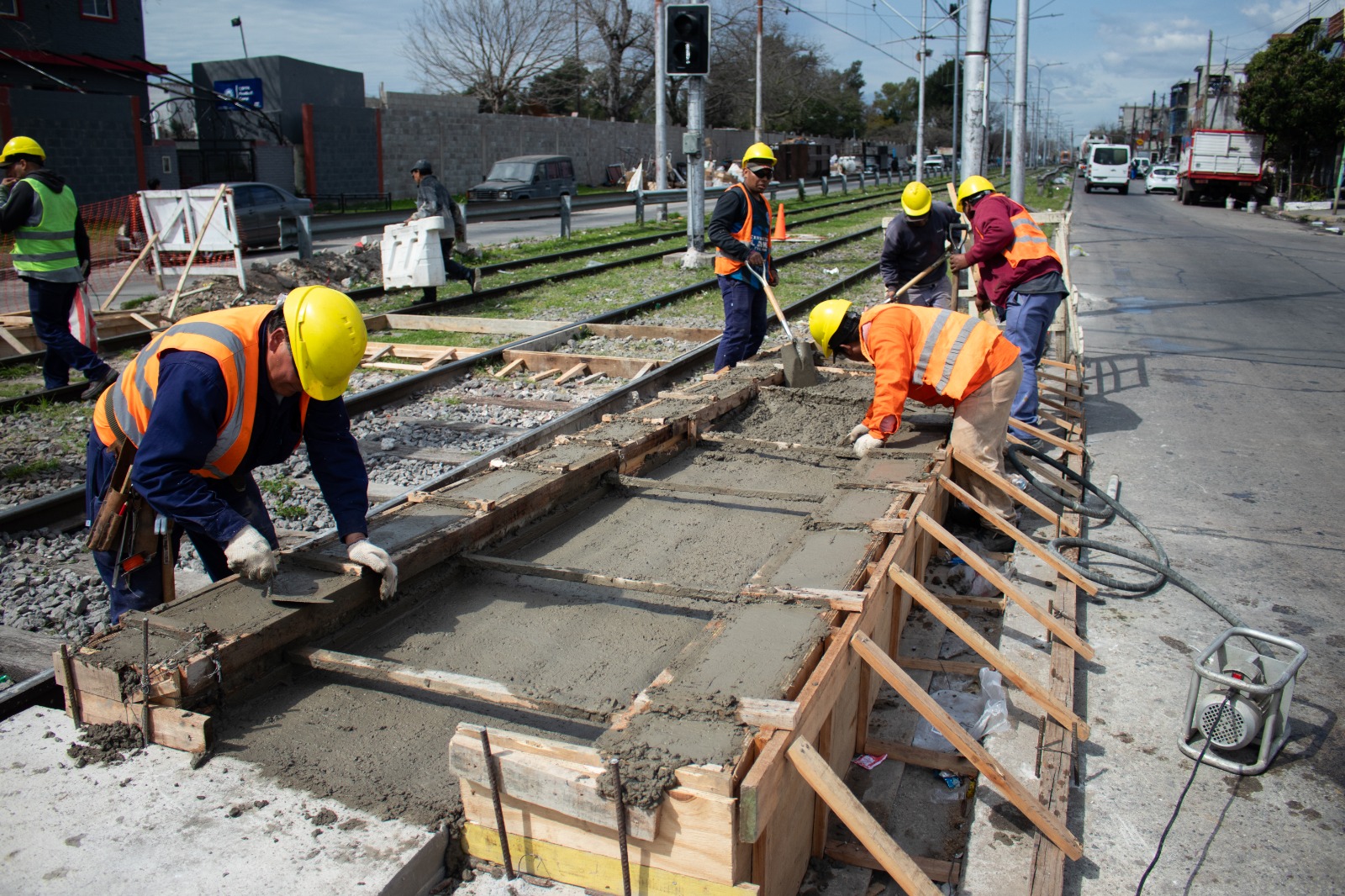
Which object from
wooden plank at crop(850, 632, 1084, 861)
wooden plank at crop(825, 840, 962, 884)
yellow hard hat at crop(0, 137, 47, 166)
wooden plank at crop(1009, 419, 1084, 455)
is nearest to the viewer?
wooden plank at crop(850, 632, 1084, 861)

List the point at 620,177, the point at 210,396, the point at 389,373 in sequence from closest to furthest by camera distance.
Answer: the point at 210,396 < the point at 389,373 < the point at 620,177

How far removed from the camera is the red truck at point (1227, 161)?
3922 cm

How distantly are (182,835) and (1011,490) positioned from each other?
167 inches

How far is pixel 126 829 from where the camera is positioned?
2605 millimetres

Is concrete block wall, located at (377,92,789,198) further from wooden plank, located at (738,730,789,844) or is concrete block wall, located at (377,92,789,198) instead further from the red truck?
wooden plank, located at (738,730,789,844)

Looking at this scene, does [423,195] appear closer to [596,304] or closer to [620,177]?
[596,304]

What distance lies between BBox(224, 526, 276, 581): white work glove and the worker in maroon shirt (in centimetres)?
548

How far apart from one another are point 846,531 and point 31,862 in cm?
296

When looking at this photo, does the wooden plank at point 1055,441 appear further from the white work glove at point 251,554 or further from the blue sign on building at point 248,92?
the blue sign on building at point 248,92

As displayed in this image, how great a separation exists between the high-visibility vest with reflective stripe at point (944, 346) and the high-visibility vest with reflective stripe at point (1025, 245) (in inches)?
88.2

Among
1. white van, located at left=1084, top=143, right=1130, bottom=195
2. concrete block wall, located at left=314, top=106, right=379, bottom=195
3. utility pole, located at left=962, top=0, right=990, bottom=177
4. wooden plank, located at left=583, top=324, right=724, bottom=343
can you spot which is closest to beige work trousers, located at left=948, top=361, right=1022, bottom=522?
wooden plank, located at left=583, top=324, right=724, bottom=343

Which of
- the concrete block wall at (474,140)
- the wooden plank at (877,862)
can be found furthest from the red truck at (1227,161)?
the wooden plank at (877,862)

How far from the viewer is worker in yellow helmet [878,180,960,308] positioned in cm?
840

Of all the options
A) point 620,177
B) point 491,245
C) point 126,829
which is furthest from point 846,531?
point 620,177
